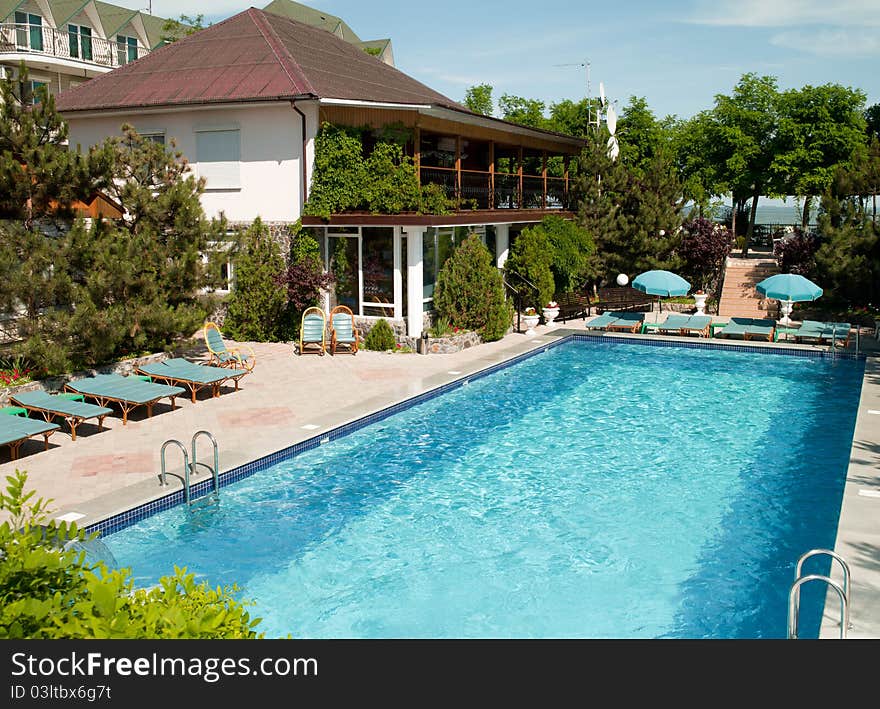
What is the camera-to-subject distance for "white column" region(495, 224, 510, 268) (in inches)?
1117

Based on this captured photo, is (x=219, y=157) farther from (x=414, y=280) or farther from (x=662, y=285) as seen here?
(x=662, y=285)

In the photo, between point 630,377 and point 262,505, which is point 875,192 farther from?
point 262,505

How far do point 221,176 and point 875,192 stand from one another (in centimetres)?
2047

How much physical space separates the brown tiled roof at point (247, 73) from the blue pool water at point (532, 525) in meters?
10.9

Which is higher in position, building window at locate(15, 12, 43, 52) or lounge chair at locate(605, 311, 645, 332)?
building window at locate(15, 12, 43, 52)

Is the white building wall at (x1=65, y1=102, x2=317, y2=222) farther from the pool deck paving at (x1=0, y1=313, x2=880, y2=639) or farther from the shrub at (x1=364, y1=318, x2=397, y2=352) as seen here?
the pool deck paving at (x1=0, y1=313, x2=880, y2=639)

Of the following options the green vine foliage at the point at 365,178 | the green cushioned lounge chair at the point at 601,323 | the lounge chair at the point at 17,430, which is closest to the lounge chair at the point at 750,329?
the green cushioned lounge chair at the point at 601,323

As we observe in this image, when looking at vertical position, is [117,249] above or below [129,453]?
above

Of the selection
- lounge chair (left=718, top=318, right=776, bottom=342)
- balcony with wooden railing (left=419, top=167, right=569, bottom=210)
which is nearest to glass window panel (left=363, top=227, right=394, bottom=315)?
balcony with wooden railing (left=419, top=167, right=569, bottom=210)

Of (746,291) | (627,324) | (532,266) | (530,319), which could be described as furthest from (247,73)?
(746,291)

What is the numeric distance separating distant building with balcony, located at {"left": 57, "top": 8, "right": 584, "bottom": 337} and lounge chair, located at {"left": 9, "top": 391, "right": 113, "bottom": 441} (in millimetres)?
8376

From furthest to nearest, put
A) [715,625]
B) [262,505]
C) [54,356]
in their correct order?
[54,356] < [262,505] < [715,625]
